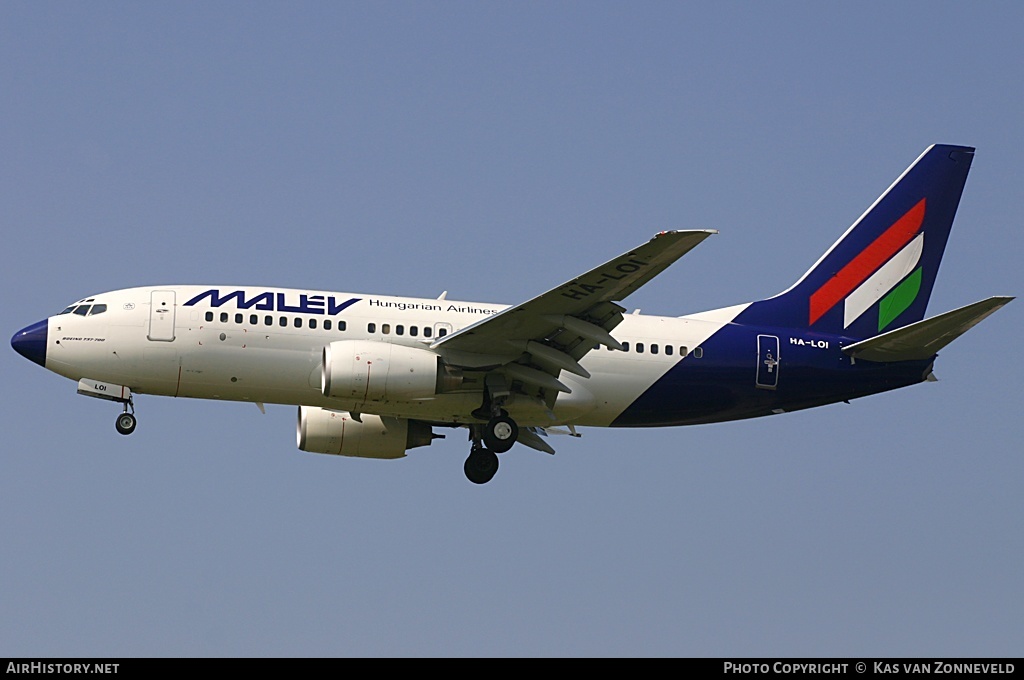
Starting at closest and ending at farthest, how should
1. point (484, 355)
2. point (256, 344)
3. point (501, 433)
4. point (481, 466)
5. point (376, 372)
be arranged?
point (376, 372) < point (256, 344) < point (484, 355) < point (501, 433) < point (481, 466)

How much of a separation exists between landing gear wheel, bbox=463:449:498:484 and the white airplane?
0.03m

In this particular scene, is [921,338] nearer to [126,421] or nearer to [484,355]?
[484,355]

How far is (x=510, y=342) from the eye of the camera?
3456cm

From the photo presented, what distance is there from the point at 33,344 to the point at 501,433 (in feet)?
36.6

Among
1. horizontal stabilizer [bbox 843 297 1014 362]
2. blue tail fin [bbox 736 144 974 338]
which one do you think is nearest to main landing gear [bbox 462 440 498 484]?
blue tail fin [bbox 736 144 974 338]

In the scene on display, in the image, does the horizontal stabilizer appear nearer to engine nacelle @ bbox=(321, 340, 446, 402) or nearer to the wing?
the wing

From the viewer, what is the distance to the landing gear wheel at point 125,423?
35281 millimetres

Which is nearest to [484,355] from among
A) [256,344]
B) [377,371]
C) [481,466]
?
[377,371]

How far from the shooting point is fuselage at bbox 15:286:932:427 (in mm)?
34594

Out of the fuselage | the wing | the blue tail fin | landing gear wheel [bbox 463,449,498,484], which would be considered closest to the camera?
the wing

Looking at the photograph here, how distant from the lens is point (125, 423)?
3531 centimetres

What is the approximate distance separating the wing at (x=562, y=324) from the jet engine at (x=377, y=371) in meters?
0.76

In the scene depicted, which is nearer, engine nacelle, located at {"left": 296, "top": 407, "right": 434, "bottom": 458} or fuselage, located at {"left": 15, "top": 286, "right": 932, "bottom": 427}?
fuselage, located at {"left": 15, "top": 286, "right": 932, "bottom": 427}
